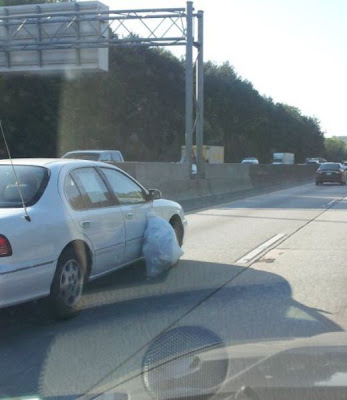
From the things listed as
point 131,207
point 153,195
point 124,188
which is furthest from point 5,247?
point 153,195

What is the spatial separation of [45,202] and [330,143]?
164 metres

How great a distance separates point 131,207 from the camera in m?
7.13

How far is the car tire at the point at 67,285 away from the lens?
5.50m

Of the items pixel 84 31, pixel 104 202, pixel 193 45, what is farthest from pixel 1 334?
pixel 84 31

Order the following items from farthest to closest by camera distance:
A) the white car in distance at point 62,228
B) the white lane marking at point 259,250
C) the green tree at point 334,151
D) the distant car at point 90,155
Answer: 1. the green tree at point 334,151
2. the distant car at point 90,155
3. the white lane marking at point 259,250
4. the white car in distance at point 62,228

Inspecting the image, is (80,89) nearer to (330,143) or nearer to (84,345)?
(84,345)

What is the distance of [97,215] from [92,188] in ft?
1.27

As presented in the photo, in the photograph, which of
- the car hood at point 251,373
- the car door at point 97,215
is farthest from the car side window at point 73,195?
the car hood at point 251,373

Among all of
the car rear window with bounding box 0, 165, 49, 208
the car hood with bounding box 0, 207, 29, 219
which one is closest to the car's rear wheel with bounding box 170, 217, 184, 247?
the car rear window with bounding box 0, 165, 49, 208

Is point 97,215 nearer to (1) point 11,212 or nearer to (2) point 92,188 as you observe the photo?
(2) point 92,188

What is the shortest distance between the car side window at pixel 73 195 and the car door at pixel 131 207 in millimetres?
820

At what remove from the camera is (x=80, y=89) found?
44938 mm

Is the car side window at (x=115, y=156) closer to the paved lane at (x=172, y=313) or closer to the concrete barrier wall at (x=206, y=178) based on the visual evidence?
the concrete barrier wall at (x=206, y=178)

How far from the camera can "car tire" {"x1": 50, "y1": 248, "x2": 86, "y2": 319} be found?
5500mm
